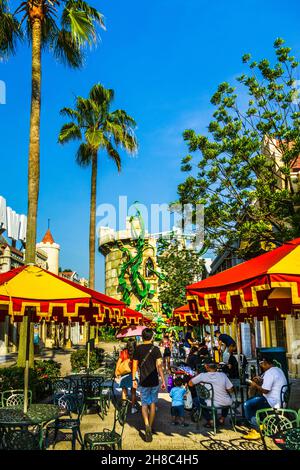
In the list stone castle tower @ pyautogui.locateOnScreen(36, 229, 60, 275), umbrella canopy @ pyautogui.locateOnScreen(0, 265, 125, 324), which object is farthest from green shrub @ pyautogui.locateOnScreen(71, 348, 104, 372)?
stone castle tower @ pyautogui.locateOnScreen(36, 229, 60, 275)

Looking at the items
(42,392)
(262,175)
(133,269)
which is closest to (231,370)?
(42,392)

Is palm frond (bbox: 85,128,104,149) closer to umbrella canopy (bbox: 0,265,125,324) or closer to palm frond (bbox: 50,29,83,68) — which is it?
palm frond (bbox: 50,29,83,68)

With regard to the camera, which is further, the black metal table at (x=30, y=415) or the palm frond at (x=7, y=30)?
the palm frond at (x=7, y=30)

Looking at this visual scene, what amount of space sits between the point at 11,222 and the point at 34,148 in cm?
2635

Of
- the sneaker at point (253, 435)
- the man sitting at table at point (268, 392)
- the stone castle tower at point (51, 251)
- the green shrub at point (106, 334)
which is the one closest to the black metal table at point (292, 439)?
the man sitting at table at point (268, 392)

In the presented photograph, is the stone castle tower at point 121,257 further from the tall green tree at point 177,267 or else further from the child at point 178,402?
the child at point 178,402

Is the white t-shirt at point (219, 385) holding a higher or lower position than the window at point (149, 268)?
lower

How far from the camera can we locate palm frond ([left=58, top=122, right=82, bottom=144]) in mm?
20656

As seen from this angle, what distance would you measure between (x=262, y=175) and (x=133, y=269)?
48606mm

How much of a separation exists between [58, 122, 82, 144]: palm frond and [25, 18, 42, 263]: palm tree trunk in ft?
25.0

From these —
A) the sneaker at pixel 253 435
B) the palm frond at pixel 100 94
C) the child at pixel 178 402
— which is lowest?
the sneaker at pixel 253 435

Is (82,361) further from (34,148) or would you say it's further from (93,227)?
(34,148)

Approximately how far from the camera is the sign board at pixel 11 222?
35250mm

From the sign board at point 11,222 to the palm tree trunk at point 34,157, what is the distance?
23596mm
